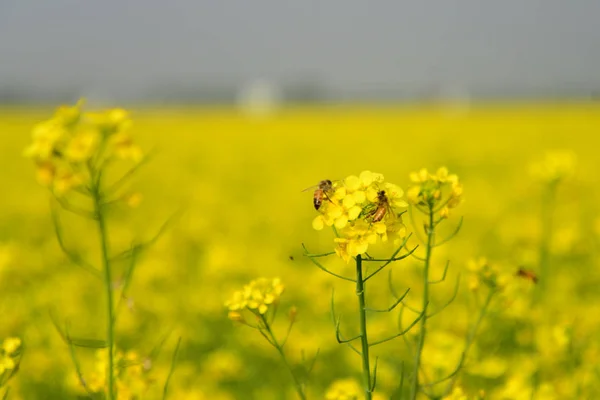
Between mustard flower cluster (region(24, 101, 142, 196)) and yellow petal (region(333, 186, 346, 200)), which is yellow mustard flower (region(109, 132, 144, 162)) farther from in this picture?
yellow petal (region(333, 186, 346, 200))

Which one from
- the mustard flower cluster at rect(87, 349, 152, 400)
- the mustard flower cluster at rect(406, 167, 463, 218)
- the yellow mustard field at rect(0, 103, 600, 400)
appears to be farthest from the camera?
the yellow mustard field at rect(0, 103, 600, 400)

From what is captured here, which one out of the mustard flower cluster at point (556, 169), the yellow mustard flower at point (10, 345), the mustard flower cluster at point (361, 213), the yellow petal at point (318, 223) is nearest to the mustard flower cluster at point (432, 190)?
the mustard flower cluster at point (361, 213)

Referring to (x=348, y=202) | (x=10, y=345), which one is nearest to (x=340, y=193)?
(x=348, y=202)

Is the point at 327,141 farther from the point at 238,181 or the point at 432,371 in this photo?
the point at 432,371

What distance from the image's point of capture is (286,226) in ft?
21.6

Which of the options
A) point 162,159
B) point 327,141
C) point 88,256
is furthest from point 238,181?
point 327,141

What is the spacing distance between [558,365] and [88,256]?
410 centimetres

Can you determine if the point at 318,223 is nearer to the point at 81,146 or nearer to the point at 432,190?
the point at 432,190

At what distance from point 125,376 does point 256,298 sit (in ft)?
1.77

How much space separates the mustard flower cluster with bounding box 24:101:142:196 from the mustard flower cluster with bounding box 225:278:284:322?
0.43m

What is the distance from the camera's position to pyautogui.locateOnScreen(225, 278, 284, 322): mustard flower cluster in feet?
4.86

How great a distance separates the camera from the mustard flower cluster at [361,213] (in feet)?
3.98

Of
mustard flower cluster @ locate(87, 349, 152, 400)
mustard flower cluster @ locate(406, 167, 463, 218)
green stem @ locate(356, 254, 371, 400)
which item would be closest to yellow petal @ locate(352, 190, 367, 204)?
green stem @ locate(356, 254, 371, 400)

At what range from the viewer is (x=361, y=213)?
126cm
